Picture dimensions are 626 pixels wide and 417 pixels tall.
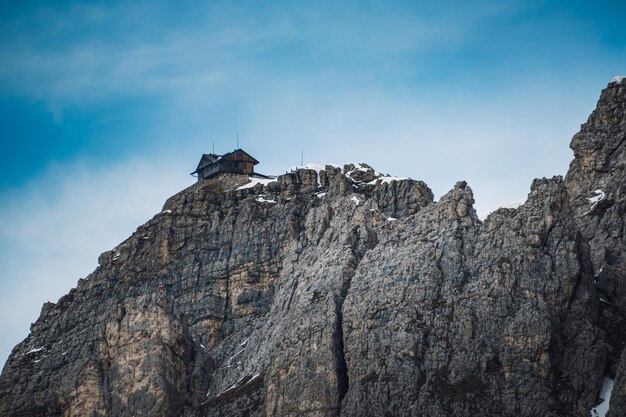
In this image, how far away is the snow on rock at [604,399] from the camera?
141375mm

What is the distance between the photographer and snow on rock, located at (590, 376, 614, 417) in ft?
464

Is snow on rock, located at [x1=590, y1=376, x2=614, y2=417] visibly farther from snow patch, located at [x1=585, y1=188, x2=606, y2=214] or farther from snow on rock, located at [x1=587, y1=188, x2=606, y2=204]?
snow on rock, located at [x1=587, y1=188, x2=606, y2=204]

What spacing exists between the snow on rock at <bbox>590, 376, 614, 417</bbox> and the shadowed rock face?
34.5 inches

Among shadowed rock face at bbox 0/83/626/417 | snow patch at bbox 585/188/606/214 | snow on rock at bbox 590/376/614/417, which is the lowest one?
snow on rock at bbox 590/376/614/417

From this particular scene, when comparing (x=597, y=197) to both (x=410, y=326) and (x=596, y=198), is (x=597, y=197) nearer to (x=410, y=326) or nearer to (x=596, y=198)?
(x=596, y=198)

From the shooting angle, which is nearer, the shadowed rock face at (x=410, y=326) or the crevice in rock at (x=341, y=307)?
the shadowed rock face at (x=410, y=326)

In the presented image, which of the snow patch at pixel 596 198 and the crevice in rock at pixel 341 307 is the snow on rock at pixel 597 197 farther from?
the crevice in rock at pixel 341 307

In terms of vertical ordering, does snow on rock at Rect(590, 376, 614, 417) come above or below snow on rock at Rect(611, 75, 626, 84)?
below

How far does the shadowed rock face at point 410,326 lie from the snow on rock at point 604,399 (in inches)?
34.5

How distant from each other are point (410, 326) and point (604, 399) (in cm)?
2730

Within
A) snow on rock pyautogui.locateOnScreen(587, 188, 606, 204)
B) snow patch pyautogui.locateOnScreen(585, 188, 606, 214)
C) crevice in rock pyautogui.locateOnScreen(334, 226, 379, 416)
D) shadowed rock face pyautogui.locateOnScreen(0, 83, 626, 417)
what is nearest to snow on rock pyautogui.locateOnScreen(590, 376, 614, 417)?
shadowed rock face pyautogui.locateOnScreen(0, 83, 626, 417)

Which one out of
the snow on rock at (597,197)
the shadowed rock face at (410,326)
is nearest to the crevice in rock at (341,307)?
the shadowed rock face at (410,326)

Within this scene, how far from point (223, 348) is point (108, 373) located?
1938 centimetres

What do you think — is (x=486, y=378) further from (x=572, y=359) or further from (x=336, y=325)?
(x=336, y=325)
